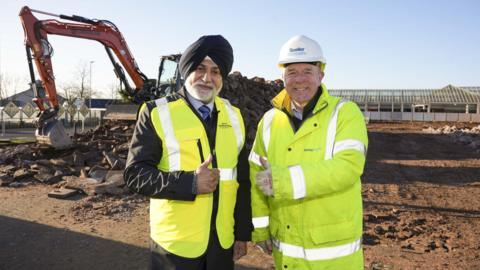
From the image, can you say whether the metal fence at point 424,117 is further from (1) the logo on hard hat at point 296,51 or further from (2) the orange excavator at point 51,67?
(1) the logo on hard hat at point 296,51

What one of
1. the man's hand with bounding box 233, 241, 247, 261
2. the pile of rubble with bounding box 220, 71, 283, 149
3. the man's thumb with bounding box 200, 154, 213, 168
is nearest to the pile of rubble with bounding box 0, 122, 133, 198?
the pile of rubble with bounding box 220, 71, 283, 149

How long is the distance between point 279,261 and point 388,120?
49.9 meters

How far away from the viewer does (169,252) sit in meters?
2.47

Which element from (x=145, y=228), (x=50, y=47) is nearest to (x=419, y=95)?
(x=50, y=47)

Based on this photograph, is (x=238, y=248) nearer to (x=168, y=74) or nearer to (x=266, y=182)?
(x=266, y=182)

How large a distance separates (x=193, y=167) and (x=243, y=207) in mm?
531

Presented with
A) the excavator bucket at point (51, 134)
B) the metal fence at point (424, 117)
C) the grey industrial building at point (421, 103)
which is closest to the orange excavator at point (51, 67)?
the excavator bucket at point (51, 134)

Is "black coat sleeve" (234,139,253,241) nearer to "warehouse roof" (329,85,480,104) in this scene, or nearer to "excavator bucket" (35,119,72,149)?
"excavator bucket" (35,119,72,149)

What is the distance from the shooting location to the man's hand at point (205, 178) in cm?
238

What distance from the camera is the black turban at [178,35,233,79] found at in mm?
2619

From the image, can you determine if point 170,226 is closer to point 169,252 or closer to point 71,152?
point 169,252

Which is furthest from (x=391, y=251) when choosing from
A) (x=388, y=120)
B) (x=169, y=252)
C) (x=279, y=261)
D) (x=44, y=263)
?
(x=388, y=120)

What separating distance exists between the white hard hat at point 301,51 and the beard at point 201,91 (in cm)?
52

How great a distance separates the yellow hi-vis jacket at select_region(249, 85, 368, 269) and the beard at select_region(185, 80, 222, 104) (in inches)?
20.9
